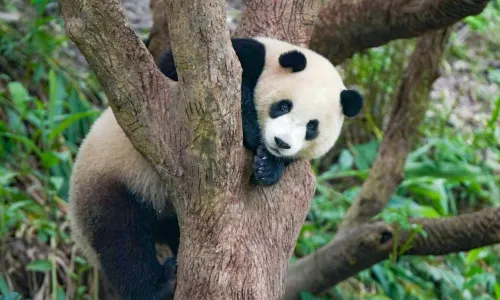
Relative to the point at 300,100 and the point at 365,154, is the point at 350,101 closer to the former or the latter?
the point at 300,100

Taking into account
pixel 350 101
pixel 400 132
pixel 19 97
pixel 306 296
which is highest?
pixel 350 101

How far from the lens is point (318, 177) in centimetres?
549

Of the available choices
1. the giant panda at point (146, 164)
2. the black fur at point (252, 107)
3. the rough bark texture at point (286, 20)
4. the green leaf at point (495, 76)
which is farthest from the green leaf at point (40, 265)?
the green leaf at point (495, 76)

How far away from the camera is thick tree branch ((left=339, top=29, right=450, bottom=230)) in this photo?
443 centimetres

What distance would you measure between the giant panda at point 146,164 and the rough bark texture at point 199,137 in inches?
9.2

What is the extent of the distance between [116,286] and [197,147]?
93 centimetres

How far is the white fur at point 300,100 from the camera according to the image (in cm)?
282

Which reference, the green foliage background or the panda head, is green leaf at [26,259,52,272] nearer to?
the green foliage background

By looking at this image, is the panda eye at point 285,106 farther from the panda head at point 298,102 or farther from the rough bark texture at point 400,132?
the rough bark texture at point 400,132

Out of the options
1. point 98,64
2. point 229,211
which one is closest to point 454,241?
point 229,211

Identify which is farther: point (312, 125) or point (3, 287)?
point (3, 287)

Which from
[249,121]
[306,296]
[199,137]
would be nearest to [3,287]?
[306,296]

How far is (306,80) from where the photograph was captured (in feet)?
9.66

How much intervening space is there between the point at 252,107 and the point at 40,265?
1.88m
